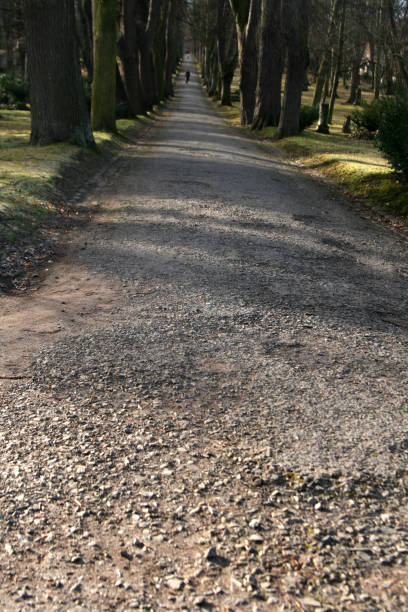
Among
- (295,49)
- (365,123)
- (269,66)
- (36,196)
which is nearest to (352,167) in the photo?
(36,196)

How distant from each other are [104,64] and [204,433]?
55.8ft

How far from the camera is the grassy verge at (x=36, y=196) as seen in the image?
20.8 feet

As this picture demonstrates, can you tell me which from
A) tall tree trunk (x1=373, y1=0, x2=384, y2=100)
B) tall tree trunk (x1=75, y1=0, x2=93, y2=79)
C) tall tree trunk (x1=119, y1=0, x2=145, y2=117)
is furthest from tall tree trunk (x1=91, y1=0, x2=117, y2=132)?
tall tree trunk (x1=75, y1=0, x2=93, y2=79)

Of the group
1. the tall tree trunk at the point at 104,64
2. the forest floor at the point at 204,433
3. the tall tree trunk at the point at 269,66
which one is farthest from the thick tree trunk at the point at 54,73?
the tall tree trunk at the point at 269,66

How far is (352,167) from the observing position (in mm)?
13516

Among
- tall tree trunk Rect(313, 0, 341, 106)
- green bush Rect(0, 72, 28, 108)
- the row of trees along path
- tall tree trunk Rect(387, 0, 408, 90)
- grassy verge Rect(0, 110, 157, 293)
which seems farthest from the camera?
green bush Rect(0, 72, 28, 108)

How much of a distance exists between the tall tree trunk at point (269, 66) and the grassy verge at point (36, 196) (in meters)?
9.16

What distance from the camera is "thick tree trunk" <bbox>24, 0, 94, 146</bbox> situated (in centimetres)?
1245

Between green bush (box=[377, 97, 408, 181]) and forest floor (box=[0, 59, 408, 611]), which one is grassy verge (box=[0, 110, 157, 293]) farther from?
green bush (box=[377, 97, 408, 181])

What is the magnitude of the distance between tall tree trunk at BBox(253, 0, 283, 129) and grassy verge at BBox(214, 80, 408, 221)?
1339 mm

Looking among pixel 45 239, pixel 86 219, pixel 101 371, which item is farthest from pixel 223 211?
pixel 101 371

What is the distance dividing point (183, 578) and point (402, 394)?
2.03m

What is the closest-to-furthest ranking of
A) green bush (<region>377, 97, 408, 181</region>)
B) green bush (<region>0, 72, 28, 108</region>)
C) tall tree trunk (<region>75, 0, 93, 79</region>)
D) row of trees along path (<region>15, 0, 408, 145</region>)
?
green bush (<region>377, 97, 408, 181</region>) → row of trees along path (<region>15, 0, 408, 145</region>) → tall tree trunk (<region>75, 0, 93, 79</region>) → green bush (<region>0, 72, 28, 108</region>)

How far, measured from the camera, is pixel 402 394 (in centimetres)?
367
